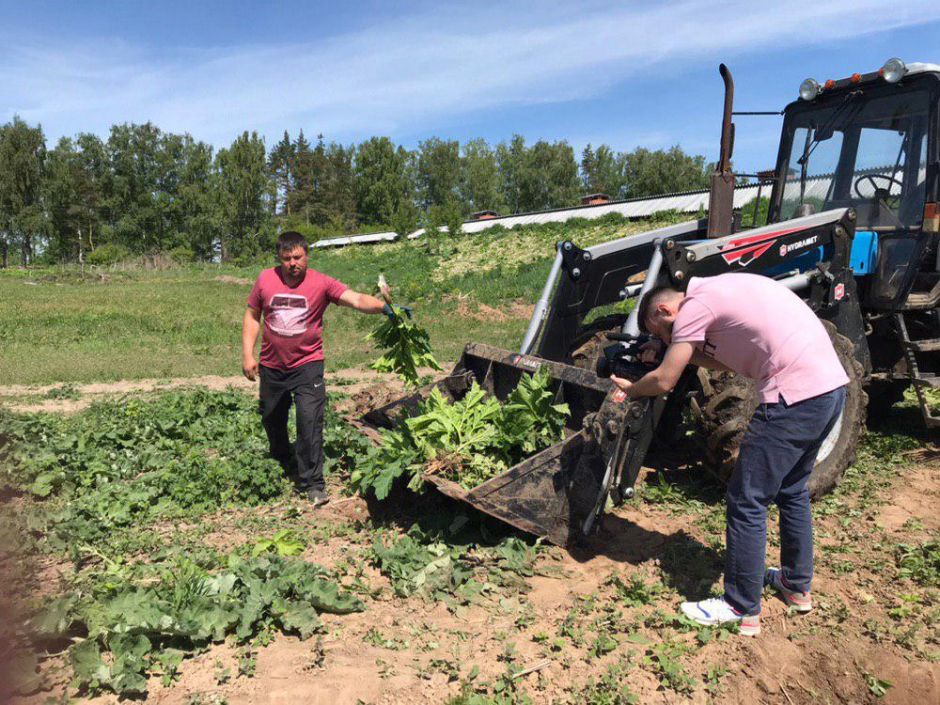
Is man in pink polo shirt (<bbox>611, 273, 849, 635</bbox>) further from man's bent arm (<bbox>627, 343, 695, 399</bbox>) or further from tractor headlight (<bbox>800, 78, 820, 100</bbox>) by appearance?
tractor headlight (<bbox>800, 78, 820, 100</bbox>)

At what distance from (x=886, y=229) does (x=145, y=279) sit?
3614cm

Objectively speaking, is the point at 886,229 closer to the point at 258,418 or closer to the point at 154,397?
the point at 258,418

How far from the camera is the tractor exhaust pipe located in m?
5.76

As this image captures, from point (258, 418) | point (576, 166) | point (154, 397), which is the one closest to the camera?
point (258, 418)

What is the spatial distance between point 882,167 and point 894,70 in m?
0.78

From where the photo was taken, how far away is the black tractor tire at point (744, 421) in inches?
194

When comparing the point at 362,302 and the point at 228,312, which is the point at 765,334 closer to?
the point at 362,302

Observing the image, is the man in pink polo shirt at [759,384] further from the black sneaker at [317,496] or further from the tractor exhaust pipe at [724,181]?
the black sneaker at [317,496]

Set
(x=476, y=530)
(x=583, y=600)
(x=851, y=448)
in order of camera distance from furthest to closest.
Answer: (x=851, y=448) < (x=476, y=530) < (x=583, y=600)

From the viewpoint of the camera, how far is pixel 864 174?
21.2ft

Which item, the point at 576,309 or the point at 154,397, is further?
the point at 154,397

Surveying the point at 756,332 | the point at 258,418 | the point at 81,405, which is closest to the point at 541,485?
the point at 756,332

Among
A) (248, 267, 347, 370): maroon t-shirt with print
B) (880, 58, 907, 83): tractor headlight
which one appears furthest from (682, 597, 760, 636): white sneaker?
(880, 58, 907, 83): tractor headlight

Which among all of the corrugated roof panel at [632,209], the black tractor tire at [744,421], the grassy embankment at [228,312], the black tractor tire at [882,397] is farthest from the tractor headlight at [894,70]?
the corrugated roof panel at [632,209]
